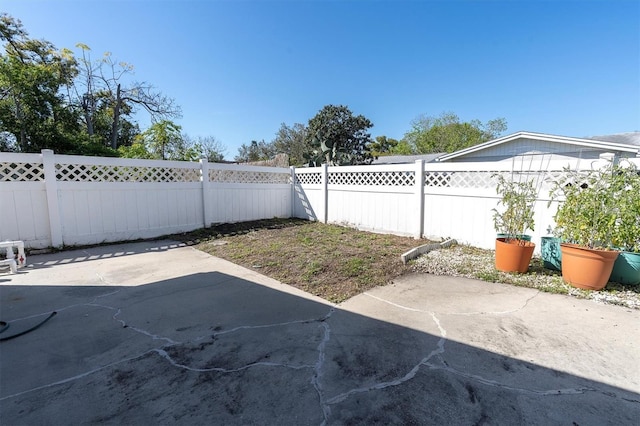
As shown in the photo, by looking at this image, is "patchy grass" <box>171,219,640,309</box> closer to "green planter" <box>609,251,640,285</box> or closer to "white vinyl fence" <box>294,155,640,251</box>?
"green planter" <box>609,251,640,285</box>

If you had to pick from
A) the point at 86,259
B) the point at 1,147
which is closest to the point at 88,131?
the point at 1,147

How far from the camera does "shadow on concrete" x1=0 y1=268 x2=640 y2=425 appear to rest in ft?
4.78

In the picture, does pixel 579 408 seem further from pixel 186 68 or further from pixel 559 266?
pixel 186 68

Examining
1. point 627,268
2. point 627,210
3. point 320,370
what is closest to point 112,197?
point 320,370

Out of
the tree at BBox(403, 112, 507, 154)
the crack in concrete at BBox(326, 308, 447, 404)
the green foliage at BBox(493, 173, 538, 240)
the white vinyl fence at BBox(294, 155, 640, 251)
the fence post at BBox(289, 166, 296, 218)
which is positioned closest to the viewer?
the crack in concrete at BBox(326, 308, 447, 404)

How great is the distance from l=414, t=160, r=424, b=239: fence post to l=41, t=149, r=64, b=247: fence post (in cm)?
668

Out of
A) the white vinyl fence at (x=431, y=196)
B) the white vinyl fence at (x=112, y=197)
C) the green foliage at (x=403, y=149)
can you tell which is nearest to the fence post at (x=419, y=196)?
the white vinyl fence at (x=431, y=196)

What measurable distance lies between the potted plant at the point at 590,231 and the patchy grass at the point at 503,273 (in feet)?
0.50

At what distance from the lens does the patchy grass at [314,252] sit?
3.51 metres

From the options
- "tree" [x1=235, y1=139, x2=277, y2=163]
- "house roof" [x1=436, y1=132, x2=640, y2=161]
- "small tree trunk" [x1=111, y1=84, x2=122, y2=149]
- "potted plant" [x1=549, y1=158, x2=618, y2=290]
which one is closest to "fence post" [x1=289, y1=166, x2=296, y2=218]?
"potted plant" [x1=549, y1=158, x2=618, y2=290]

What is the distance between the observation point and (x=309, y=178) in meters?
8.08

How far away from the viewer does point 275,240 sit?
572 cm

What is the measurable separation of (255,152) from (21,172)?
25.6 metres

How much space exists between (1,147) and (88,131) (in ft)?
12.0
